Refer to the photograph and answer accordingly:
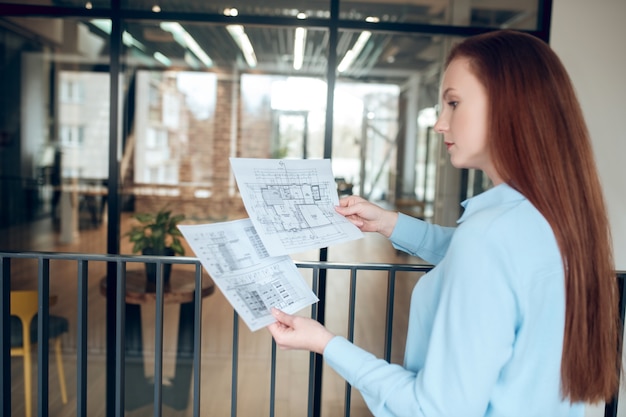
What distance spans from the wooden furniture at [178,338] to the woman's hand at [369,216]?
203 centimetres

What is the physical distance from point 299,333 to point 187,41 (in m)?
7.18

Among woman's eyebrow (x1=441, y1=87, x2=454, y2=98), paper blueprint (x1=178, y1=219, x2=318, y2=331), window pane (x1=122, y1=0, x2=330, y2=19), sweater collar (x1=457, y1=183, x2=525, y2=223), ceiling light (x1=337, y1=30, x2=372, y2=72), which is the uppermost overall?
ceiling light (x1=337, y1=30, x2=372, y2=72)

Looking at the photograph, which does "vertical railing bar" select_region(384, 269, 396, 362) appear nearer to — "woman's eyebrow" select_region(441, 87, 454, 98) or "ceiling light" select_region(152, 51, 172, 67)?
"woman's eyebrow" select_region(441, 87, 454, 98)

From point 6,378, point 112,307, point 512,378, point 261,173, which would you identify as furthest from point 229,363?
point 512,378

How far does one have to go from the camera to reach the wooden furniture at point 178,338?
10.0 ft

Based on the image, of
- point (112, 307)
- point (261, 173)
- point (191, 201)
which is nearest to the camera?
point (261, 173)

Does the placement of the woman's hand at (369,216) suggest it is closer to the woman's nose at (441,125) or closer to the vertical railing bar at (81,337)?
the woman's nose at (441,125)

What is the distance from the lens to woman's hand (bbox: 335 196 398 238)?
1218 mm

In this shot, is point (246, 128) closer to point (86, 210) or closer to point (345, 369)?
point (86, 210)

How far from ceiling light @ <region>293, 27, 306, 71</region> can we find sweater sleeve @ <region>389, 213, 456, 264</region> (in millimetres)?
4653

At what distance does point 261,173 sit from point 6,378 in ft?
3.72

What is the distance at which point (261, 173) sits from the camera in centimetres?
107

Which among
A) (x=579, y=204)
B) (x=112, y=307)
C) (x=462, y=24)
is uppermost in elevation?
(x=462, y=24)

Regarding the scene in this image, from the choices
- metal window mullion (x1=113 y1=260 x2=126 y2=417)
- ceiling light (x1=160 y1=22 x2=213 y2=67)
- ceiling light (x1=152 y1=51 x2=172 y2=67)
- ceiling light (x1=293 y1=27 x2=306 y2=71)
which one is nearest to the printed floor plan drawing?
metal window mullion (x1=113 y1=260 x2=126 y2=417)
